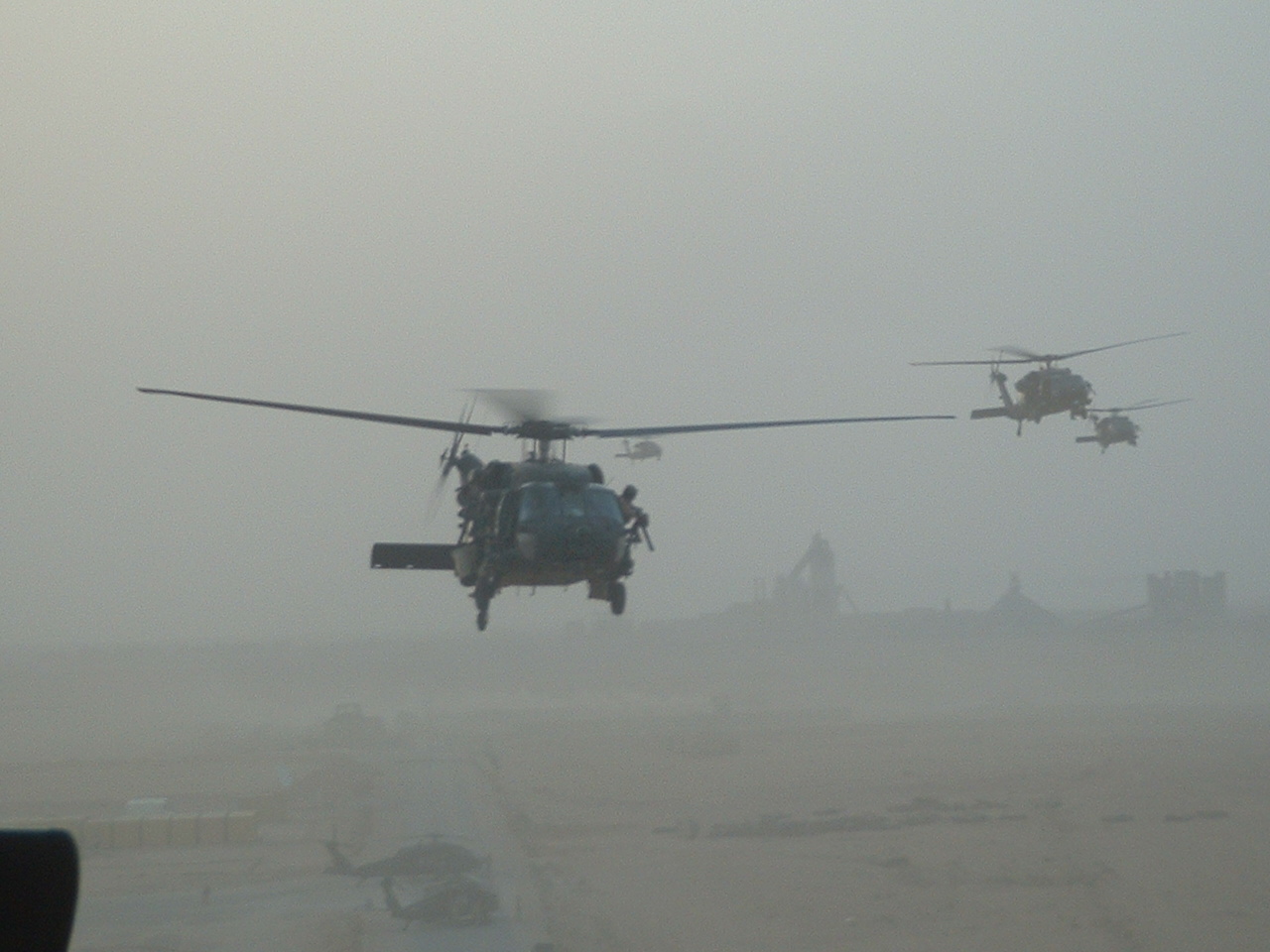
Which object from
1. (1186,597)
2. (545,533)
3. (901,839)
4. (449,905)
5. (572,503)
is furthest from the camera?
(1186,597)

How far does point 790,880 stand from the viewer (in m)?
27.7

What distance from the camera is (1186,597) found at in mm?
94312

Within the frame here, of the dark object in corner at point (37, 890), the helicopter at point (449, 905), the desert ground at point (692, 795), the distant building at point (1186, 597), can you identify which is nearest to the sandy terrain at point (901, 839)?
the desert ground at point (692, 795)

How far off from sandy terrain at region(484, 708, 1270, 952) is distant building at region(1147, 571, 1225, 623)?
146 feet

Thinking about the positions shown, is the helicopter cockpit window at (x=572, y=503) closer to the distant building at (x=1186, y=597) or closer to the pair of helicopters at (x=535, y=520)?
the pair of helicopters at (x=535, y=520)

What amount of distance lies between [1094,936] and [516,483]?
1635 cm

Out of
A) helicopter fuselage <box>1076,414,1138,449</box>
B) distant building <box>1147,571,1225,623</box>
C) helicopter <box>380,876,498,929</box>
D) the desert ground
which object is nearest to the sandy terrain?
the desert ground

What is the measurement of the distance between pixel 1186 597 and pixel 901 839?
232 feet

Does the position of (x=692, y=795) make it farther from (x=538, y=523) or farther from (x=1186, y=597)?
(x=1186, y=597)

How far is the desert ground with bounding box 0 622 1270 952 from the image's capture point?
2461 centimetres

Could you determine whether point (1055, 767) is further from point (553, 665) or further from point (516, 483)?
point (553, 665)

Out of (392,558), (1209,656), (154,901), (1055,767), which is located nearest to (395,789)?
(154,901)

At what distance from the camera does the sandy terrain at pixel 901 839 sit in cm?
2447

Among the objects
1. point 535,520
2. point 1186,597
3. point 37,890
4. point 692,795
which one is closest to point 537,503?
point 535,520
